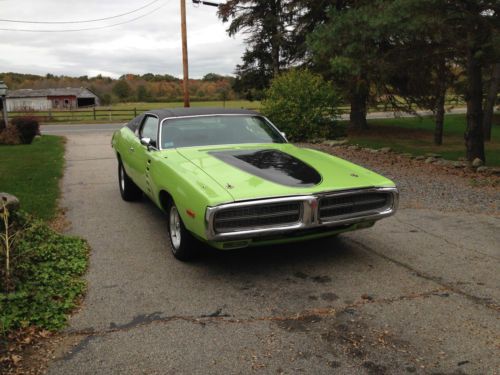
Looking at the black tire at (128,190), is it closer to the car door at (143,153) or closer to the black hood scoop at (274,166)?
the car door at (143,153)

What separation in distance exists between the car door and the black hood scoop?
95 cm

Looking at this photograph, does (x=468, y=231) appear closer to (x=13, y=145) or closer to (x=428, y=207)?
(x=428, y=207)

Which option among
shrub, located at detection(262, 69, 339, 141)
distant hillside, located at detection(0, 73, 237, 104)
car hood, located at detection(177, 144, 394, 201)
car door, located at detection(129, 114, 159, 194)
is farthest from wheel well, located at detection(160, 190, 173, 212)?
distant hillside, located at detection(0, 73, 237, 104)

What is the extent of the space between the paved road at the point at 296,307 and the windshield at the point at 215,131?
3.87 ft

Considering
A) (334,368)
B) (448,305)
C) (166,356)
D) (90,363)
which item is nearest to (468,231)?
(448,305)

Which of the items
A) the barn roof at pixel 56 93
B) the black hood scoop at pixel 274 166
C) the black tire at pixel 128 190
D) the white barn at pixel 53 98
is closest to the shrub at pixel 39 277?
the black hood scoop at pixel 274 166

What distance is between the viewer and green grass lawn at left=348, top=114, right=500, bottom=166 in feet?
53.1

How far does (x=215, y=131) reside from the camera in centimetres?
583

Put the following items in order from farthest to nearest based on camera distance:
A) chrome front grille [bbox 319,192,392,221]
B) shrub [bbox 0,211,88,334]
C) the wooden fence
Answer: the wooden fence < chrome front grille [bbox 319,192,392,221] < shrub [bbox 0,211,88,334]

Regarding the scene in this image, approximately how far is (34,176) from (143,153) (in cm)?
488

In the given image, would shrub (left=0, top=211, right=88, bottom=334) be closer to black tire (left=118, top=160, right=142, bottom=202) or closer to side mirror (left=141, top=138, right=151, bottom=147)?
side mirror (left=141, top=138, right=151, bottom=147)

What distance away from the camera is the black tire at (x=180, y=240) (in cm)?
457

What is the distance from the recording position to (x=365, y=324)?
3418mm

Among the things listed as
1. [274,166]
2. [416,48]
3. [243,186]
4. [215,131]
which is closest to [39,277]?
A: [243,186]
